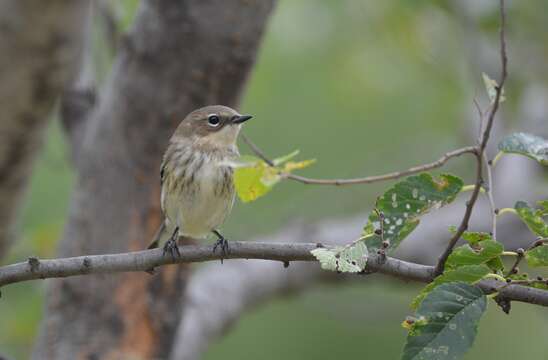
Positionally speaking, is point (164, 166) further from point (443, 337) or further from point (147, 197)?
point (443, 337)

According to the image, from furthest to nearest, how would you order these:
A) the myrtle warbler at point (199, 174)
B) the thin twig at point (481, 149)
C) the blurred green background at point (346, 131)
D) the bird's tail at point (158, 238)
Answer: the blurred green background at point (346, 131), the bird's tail at point (158, 238), the myrtle warbler at point (199, 174), the thin twig at point (481, 149)

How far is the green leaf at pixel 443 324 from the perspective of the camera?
224cm

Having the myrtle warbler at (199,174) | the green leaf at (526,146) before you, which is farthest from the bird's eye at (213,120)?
the green leaf at (526,146)

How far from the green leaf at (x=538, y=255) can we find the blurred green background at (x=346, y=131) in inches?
160

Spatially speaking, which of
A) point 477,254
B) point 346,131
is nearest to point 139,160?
point 477,254

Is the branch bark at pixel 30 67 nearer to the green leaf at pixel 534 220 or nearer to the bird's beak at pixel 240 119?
the bird's beak at pixel 240 119

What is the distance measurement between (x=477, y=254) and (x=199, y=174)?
224 centimetres

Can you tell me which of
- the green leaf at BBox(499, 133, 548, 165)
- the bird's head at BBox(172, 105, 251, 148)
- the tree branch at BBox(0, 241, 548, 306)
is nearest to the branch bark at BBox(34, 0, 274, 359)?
the bird's head at BBox(172, 105, 251, 148)

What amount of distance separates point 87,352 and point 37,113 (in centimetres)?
137

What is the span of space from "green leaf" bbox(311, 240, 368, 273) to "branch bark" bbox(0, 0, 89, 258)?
2.04 m

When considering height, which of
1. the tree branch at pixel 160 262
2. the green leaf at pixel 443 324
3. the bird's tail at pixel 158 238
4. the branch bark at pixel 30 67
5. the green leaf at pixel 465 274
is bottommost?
the green leaf at pixel 443 324

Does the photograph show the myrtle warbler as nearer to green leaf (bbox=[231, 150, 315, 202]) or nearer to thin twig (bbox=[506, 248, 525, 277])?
green leaf (bbox=[231, 150, 315, 202])

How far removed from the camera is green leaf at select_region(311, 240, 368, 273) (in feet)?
7.96

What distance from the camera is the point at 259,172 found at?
2434 mm
